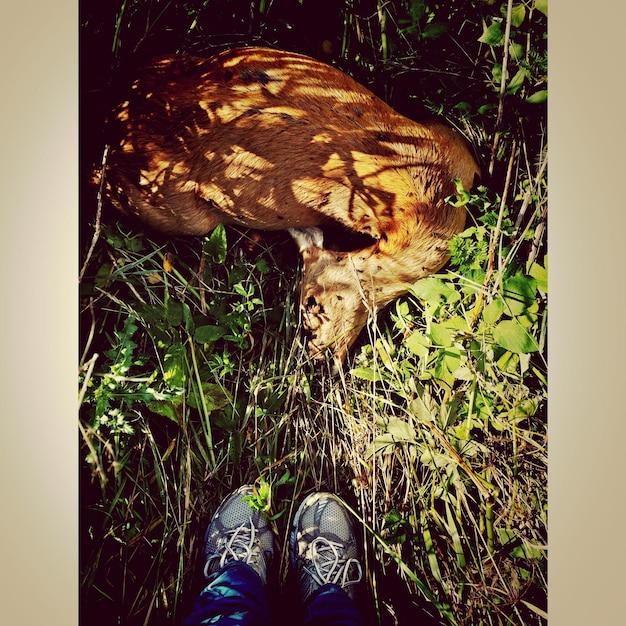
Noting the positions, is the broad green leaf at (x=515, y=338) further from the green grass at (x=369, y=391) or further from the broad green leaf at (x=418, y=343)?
the broad green leaf at (x=418, y=343)

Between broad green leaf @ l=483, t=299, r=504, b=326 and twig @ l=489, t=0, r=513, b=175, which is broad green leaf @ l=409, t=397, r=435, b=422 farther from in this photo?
twig @ l=489, t=0, r=513, b=175

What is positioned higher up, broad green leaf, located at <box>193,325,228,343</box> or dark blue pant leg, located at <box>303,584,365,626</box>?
broad green leaf, located at <box>193,325,228,343</box>

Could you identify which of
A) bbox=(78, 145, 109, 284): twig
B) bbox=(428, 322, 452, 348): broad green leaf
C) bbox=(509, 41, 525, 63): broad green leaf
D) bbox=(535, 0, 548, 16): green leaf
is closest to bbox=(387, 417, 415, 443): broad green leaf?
bbox=(428, 322, 452, 348): broad green leaf

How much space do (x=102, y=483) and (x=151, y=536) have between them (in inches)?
9.2

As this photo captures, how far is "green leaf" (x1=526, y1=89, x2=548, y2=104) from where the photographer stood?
129cm

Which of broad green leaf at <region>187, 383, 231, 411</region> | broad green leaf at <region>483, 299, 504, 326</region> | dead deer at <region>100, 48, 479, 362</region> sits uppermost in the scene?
dead deer at <region>100, 48, 479, 362</region>

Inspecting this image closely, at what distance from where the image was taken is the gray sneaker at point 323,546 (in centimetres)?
142

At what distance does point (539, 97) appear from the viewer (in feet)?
4.25

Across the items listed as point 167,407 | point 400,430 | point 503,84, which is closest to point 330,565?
point 400,430

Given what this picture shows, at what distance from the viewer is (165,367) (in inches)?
52.6

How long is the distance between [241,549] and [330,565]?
0.30 m

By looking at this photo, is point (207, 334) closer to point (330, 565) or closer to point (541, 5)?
point (330, 565)
